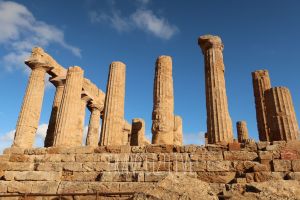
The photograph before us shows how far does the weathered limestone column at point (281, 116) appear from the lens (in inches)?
598

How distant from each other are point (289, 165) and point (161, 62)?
11.1 metres

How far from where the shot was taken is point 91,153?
44.2ft

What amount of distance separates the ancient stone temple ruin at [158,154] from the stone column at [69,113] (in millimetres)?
73

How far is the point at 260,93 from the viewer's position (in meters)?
A: 20.2

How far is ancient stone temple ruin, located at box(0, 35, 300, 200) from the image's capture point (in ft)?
25.7

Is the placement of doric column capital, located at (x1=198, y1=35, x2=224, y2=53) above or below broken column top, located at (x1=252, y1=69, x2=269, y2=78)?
above

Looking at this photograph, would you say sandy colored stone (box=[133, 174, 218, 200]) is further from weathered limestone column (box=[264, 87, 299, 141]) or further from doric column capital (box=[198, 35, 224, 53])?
doric column capital (box=[198, 35, 224, 53])

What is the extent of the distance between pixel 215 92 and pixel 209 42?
12.7ft

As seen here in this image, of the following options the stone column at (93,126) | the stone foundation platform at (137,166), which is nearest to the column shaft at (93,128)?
the stone column at (93,126)

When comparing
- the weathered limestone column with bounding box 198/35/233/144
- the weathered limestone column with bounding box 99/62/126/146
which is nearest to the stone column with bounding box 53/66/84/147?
the weathered limestone column with bounding box 99/62/126/146

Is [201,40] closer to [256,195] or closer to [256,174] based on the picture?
[256,174]

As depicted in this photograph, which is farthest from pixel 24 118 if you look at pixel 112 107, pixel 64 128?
pixel 112 107

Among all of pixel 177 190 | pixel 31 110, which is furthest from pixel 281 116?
pixel 31 110

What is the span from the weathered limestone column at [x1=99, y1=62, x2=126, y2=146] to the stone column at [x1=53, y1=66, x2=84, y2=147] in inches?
116
